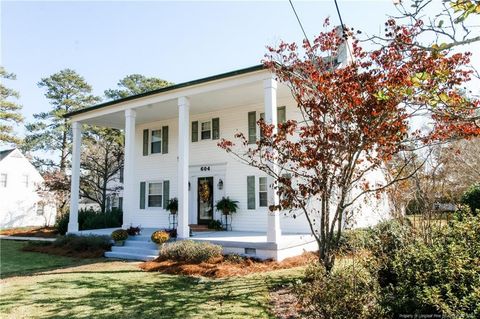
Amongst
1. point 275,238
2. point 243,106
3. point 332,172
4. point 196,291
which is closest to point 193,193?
point 243,106

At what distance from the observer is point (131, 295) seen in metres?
6.10

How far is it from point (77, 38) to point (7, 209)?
19710mm

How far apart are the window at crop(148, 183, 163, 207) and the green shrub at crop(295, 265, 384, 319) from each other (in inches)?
466

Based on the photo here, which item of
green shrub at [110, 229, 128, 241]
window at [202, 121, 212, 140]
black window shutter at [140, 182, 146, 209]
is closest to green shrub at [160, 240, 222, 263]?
green shrub at [110, 229, 128, 241]

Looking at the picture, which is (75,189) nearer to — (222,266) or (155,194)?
(155,194)

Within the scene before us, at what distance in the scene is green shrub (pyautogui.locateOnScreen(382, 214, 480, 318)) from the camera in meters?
3.14

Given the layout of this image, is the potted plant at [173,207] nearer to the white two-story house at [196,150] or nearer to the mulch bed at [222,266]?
the white two-story house at [196,150]

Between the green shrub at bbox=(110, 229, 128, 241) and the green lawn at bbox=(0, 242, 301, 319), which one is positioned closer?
the green lawn at bbox=(0, 242, 301, 319)

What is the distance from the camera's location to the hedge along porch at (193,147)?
1098 centimetres

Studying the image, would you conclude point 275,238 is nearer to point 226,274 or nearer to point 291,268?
point 291,268

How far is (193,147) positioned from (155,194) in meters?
3.35

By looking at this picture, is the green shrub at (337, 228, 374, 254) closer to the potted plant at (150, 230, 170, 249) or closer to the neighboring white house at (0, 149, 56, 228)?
the potted plant at (150, 230, 170, 249)

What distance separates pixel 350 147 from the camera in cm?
551

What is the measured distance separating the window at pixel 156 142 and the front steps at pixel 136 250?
5718 millimetres
